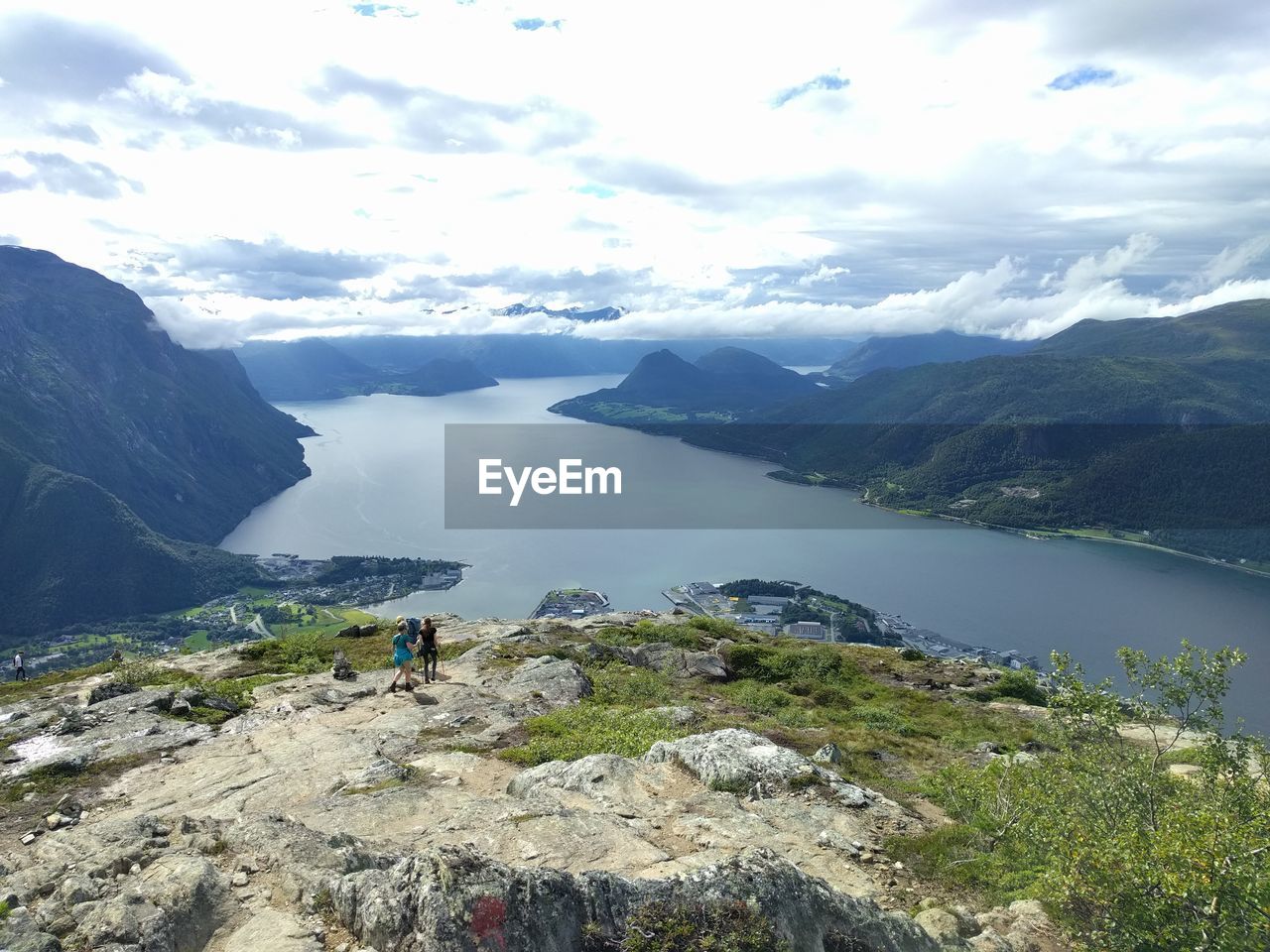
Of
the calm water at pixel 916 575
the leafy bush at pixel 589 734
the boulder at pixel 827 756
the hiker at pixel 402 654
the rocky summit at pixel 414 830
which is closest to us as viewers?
the rocky summit at pixel 414 830

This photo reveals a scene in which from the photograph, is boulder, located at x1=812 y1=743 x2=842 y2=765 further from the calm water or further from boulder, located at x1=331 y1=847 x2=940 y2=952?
the calm water

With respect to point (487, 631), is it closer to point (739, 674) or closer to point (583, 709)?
point (739, 674)

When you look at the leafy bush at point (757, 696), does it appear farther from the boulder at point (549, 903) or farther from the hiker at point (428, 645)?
the boulder at point (549, 903)

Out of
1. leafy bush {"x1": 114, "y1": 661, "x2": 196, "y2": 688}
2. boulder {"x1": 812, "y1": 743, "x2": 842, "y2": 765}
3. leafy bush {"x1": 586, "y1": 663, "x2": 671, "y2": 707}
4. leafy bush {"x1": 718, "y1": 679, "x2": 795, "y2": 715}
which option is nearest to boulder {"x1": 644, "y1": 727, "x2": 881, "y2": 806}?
boulder {"x1": 812, "y1": 743, "x2": 842, "y2": 765}

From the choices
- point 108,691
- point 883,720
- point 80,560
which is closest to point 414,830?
point 108,691

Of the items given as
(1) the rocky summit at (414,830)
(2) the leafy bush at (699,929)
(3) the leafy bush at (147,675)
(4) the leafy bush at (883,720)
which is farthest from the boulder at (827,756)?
(3) the leafy bush at (147,675)

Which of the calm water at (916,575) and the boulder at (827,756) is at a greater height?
the boulder at (827,756)

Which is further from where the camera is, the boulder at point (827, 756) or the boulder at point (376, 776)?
the boulder at point (827, 756)

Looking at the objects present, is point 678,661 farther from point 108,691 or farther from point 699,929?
point 699,929
